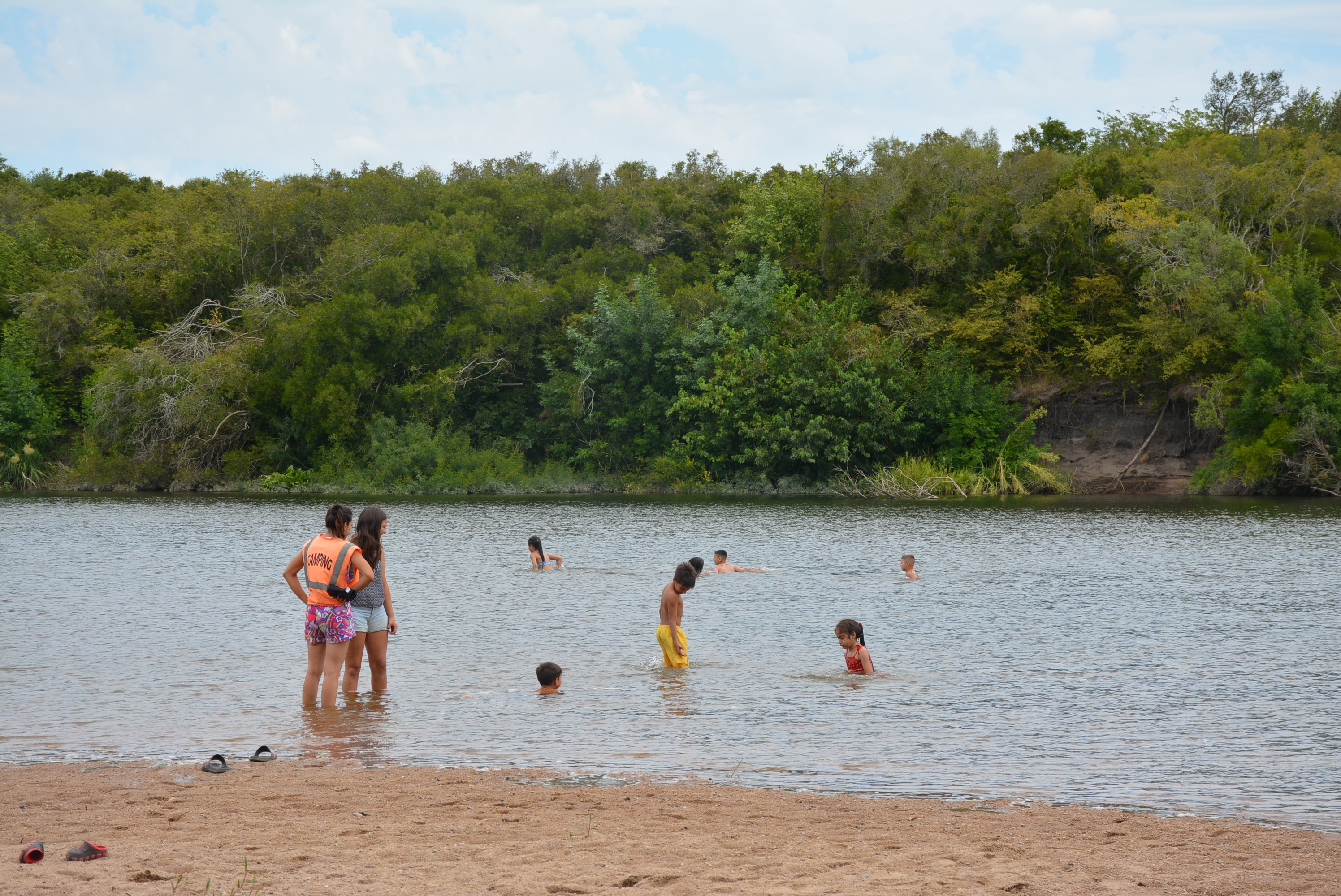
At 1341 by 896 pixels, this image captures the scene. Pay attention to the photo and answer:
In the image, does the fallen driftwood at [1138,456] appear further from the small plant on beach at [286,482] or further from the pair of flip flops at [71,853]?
the pair of flip flops at [71,853]

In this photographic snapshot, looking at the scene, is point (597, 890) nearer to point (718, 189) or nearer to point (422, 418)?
point (422, 418)

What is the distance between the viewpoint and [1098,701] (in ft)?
38.1

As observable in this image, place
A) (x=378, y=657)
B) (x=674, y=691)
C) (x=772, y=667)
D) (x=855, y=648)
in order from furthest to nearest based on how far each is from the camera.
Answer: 1. (x=772, y=667)
2. (x=855, y=648)
3. (x=674, y=691)
4. (x=378, y=657)

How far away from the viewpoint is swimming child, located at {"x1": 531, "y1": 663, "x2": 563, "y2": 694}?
11930 millimetres

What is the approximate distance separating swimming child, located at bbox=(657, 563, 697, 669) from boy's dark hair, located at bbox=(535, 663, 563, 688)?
154cm

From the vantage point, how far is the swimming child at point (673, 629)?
12844mm

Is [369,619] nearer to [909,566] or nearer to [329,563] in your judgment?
[329,563]

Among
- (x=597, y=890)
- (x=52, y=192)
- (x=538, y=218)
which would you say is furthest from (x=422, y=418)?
(x=597, y=890)

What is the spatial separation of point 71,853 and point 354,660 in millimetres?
5112

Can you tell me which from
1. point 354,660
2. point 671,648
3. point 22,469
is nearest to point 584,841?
point 354,660

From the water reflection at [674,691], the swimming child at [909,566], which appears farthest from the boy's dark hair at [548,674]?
the swimming child at [909,566]

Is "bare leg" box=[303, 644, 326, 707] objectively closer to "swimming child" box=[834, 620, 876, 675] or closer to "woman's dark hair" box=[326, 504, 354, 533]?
"woman's dark hair" box=[326, 504, 354, 533]

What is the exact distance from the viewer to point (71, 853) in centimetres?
621

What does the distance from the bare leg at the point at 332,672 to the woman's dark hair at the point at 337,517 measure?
4.41ft
